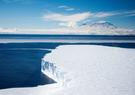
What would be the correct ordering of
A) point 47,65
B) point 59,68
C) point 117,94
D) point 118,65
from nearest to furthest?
point 117,94 < point 118,65 < point 59,68 < point 47,65

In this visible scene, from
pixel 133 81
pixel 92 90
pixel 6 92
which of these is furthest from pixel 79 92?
pixel 6 92

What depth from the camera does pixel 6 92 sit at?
11891 millimetres

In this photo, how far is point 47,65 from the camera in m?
18.6

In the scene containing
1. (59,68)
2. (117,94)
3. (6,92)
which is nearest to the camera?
(117,94)

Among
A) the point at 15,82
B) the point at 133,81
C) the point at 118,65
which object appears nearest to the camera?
the point at 133,81

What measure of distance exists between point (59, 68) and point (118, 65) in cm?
409

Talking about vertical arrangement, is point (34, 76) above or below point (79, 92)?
below

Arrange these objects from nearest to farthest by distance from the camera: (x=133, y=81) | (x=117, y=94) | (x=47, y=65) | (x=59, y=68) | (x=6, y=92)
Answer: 1. (x=117, y=94)
2. (x=133, y=81)
3. (x=6, y=92)
4. (x=59, y=68)
5. (x=47, y=65)

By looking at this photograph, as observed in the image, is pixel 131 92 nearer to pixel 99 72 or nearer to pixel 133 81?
pixel 133 81

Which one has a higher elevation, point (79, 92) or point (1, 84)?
point (79, 92)

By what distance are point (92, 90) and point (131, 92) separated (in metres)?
1.60

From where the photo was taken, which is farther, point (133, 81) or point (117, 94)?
point (133, 81)

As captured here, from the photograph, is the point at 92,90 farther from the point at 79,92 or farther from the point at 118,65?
the point at 118,65

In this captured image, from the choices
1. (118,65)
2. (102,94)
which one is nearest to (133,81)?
(102,94)
